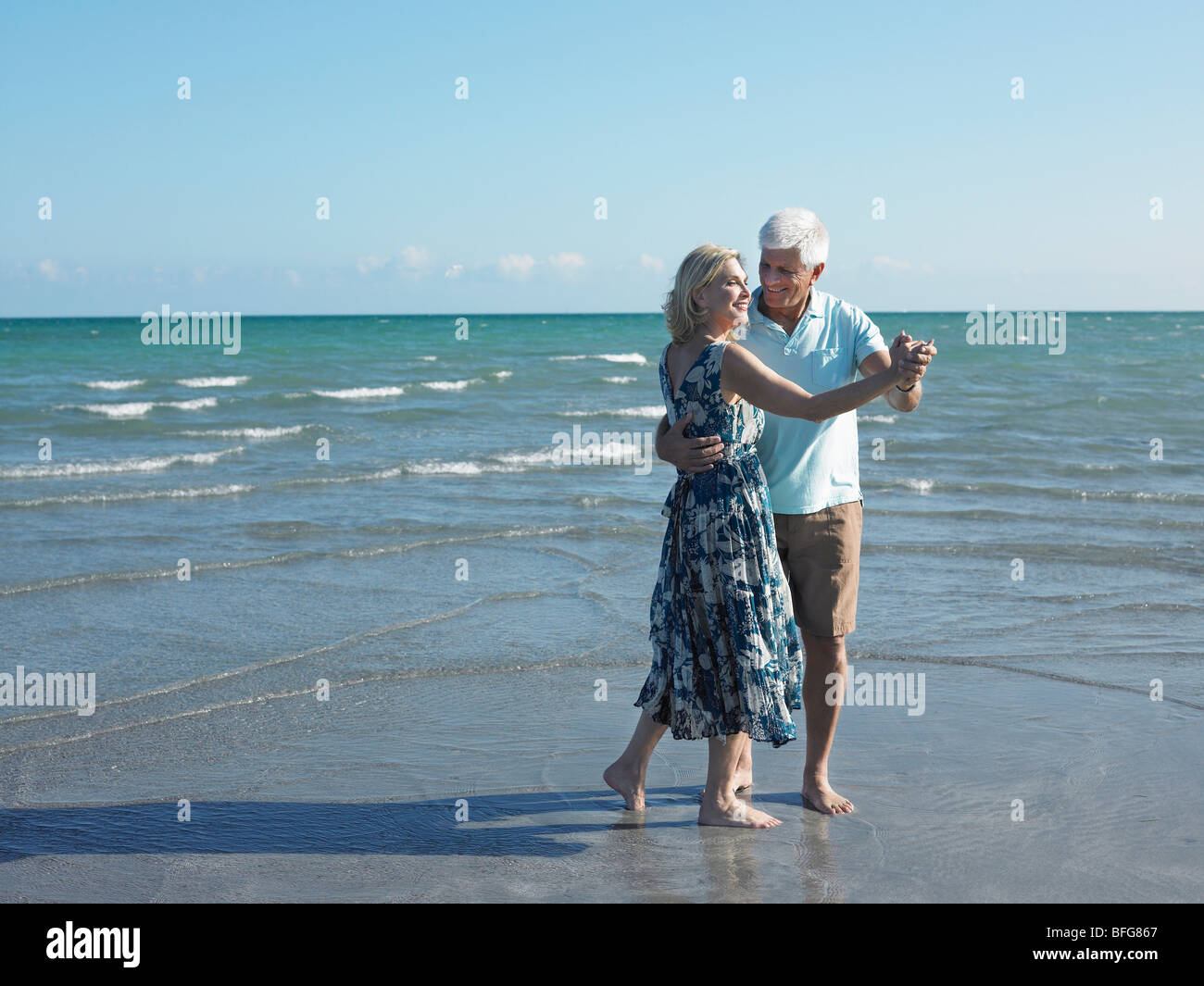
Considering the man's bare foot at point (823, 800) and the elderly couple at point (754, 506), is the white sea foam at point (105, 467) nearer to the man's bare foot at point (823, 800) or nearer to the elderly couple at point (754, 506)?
the elderly couple at point (754, 506)

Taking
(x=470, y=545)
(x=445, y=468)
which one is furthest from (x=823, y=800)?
(x=445, y=468)

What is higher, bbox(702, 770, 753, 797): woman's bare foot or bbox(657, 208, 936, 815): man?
bbox(657, 208, 936, 815): man

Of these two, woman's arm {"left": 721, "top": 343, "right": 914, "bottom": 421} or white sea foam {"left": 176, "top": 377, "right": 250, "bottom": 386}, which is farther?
white sea foam {"left": 176, "top": 377, "right": 250, "bottom": 386}

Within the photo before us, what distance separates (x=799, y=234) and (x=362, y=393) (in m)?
22.6

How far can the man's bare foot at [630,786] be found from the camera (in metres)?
4.20

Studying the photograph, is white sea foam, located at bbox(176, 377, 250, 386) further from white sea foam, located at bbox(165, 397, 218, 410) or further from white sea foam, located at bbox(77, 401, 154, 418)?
white sea foam, located at bbox(77, 401, 154, 418)

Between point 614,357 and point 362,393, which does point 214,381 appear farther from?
point 614,357

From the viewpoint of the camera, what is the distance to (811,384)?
4.02 meters

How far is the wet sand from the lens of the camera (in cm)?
358

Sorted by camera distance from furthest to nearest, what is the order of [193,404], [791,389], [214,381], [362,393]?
1. [214,381]
2. [362,393]
3. [193,404]
4. [791,389]

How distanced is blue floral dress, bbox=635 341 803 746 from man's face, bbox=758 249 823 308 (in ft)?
1.20

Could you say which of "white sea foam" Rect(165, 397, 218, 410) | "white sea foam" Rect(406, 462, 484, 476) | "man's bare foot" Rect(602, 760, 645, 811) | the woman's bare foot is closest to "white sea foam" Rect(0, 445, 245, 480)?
"white sea foam" Rect(406, 462, 484, 476)

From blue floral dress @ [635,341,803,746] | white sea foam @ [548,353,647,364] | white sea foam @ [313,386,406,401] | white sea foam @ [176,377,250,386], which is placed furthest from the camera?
white sea foam @ [548,353,647,364]
